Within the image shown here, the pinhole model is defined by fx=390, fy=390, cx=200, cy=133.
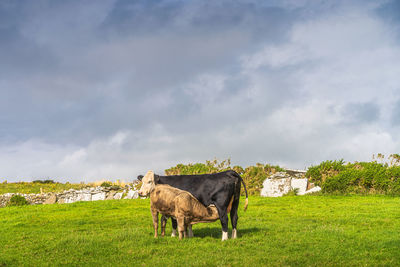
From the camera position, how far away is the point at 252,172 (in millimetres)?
31531

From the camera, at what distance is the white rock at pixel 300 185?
2978 centimetres

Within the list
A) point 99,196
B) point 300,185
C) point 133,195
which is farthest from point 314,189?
point 99,196

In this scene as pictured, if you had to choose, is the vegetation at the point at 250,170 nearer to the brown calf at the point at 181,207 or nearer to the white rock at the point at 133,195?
the white rock at the point at 133,195

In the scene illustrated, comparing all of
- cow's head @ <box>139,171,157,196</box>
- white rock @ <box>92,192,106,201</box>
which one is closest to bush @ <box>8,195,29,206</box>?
white rock @ <box>92,192,106,201</box>

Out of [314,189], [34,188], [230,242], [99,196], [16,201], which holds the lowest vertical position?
[230,242]

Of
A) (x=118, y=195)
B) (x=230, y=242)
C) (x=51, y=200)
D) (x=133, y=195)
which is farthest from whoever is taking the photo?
(x=118, y=195)

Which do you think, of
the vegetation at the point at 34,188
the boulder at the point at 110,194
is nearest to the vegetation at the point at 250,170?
the boulder at the point at 110,194

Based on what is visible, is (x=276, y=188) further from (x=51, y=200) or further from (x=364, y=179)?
(x=51, y=200)

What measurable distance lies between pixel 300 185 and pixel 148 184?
19965 mm

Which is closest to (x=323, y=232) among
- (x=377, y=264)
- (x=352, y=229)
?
(x=352, y=229)

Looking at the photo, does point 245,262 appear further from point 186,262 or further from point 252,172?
point 252,172

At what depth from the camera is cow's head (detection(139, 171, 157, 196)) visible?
1266 centimetres

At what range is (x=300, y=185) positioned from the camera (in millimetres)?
30172

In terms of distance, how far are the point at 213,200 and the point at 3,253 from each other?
6841mm
